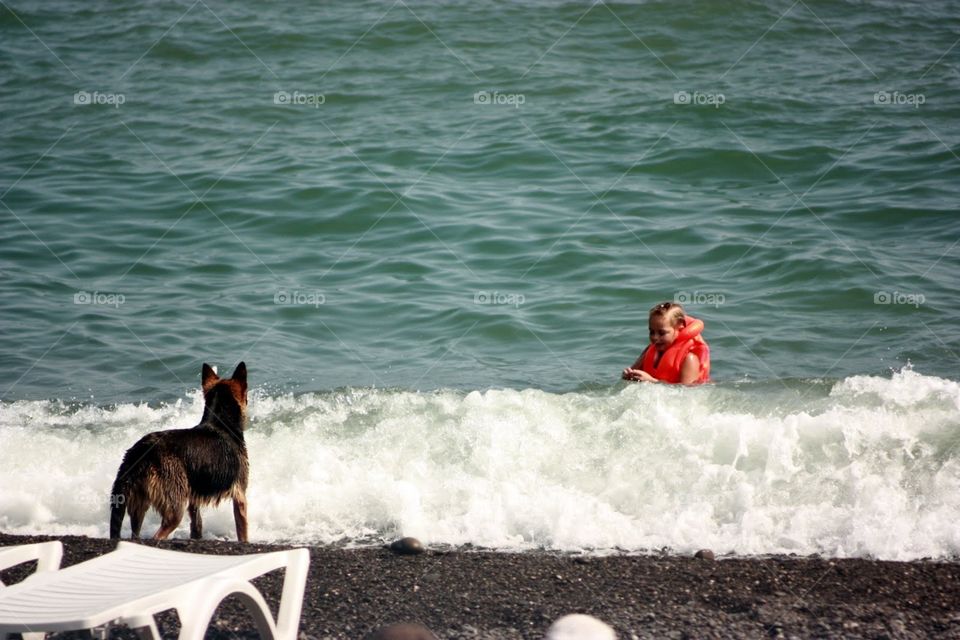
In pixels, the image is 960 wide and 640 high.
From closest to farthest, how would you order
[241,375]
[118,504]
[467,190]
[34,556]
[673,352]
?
[34,556], [118,504], [241,375], [673,352], [467,190]

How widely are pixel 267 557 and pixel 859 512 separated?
13.4 ft

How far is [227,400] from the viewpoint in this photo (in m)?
7.28

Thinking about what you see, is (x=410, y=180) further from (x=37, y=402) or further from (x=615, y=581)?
(x=615, y=581)

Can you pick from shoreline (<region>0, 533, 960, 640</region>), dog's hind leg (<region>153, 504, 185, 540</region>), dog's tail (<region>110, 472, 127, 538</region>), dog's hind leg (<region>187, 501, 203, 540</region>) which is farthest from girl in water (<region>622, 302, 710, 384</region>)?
dog's tail (<region>110, 472, 127, 538</region>)

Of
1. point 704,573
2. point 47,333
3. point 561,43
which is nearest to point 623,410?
point 704,573

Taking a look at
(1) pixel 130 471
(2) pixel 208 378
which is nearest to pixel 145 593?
(1) pixel 130 471

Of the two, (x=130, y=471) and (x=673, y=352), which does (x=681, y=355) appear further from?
(x=130, y=471)

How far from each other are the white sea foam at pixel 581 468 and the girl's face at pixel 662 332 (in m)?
0.51

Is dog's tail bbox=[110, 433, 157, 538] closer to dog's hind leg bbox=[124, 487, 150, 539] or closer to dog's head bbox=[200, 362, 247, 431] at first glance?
dog's hind leg bbox=[124, 487, 150, 539]

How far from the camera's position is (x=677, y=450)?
7984 millimetres

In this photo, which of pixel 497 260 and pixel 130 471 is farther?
pixel 497 260

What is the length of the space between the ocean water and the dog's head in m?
0.81

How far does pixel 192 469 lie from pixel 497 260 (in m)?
6.06

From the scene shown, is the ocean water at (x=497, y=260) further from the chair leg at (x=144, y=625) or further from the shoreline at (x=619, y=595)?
the chair leg at (x=144, y=625)
